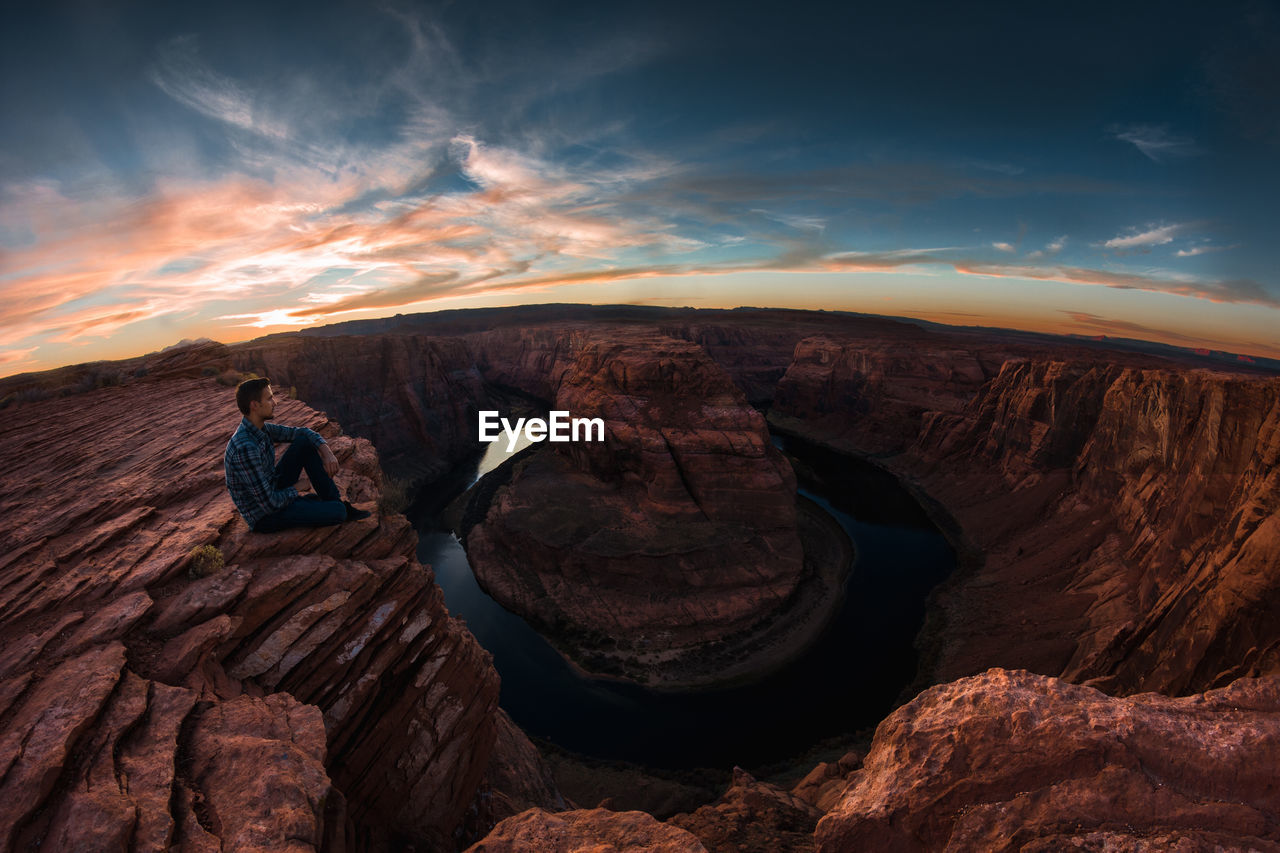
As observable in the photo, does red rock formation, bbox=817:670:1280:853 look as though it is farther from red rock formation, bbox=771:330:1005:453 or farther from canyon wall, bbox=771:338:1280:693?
red rock formation, bbox=771:330:1005:453

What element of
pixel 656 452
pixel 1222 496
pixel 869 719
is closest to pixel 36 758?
pixel 869 719

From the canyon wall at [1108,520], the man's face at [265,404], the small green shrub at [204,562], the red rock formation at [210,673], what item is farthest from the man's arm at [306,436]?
the canyon wall at [1108,520]

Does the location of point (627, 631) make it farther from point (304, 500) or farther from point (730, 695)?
point (304, 500)

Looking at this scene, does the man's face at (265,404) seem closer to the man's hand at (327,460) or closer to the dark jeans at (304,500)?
the dark jeans at (304,500)

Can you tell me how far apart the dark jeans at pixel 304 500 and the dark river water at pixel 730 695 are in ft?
68.5

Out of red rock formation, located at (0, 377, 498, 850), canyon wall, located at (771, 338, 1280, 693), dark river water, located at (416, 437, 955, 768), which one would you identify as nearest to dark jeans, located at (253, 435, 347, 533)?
red rock formation, located at (0, 377, 498, 850)

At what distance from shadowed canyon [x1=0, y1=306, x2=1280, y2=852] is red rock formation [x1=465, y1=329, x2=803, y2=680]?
23cm

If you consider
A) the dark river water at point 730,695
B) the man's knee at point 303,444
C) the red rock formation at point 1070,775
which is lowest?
the dark river water at point 730,695

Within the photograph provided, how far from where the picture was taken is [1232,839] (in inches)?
160

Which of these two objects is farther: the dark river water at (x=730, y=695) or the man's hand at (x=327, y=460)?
the dark river water at (x=730, y=695)

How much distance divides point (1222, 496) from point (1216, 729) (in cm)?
2506

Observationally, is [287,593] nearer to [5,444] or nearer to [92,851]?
[92,851]

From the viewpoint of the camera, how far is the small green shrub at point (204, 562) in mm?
6539

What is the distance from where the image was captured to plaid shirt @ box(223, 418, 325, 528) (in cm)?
670
